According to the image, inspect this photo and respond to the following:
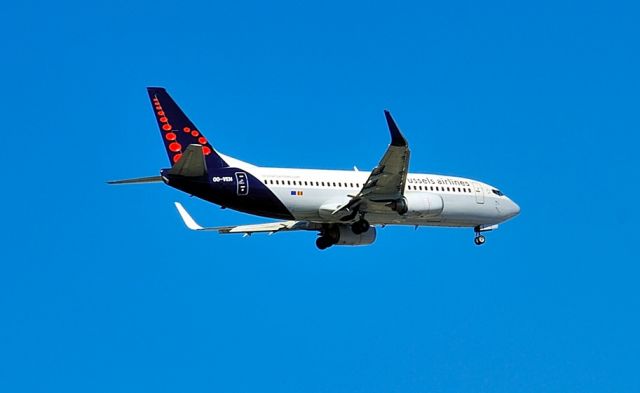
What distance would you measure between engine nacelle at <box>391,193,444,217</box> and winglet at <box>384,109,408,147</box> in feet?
16.7

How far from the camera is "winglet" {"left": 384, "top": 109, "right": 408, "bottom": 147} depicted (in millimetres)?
51688

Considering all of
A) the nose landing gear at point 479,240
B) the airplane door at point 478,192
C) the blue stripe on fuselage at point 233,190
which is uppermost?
the airplane door at point 478,192

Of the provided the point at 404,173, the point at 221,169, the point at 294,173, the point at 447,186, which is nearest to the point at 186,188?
the point at 221,169

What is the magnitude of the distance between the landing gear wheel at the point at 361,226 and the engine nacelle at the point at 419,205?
7.26 feet

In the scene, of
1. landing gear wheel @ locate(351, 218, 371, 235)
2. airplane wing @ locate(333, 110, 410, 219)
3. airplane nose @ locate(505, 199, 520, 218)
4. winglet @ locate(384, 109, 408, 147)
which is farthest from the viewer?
airplane nose @ locate(505, 199, 520, 218)

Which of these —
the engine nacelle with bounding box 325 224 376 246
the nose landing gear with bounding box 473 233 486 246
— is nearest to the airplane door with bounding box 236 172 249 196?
the engine nacelle with bounding box 325 224 376 246

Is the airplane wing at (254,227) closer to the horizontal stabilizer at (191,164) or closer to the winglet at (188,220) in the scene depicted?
the winglet at (188,220)

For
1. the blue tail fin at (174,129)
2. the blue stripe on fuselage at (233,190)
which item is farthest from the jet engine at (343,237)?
the blue tail fin at (174,129)

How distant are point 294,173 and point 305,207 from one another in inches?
63.7

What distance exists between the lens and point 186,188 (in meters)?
54.6

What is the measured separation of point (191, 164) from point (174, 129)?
278 centimetres

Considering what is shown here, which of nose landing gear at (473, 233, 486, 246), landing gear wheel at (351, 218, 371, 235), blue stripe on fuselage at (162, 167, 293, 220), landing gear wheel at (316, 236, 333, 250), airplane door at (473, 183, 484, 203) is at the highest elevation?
airplane door at (473, 183, 484, 203)

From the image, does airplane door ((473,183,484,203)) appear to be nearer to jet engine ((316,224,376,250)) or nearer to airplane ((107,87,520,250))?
airplane ((107,87,520,250))

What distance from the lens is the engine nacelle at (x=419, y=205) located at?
58406 mm
